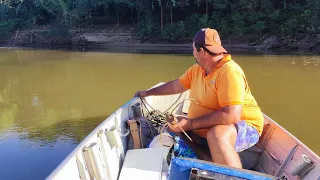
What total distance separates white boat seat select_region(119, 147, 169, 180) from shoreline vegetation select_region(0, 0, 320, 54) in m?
15.5

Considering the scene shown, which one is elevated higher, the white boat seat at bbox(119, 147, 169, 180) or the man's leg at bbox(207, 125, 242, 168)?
the man's leg at bbox(207, 125, 242, 168)

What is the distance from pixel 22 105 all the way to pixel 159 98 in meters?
4.19

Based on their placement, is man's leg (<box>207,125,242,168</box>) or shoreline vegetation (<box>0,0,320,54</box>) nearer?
man's leg (<box>207,125,242,168</box>)

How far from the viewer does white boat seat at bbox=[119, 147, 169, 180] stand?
115 inches

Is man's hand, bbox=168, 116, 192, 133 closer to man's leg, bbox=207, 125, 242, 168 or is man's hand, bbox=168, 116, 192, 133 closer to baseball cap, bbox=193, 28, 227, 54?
man's leg, bbox=207, 125, 242, 168

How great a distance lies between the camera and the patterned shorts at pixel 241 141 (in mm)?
2696

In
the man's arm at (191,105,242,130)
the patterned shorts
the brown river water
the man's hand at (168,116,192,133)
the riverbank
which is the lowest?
the brown river water

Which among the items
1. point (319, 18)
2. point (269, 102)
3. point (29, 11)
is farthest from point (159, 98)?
point (29, 11)

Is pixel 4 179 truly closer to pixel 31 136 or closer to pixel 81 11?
pixel 31 136

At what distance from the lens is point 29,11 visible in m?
29.1

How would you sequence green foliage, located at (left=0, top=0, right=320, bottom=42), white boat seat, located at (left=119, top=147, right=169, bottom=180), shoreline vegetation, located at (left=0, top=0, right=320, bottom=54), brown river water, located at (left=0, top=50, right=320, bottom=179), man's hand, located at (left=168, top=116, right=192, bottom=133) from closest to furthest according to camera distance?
man's hand, located at (left=168, top=116, right=192, bottom=133) < white boat seat, located at (left=119, top=147, right=169, bottom=180) < brown river water, located at (left=0, top=50, right=320, bottom=179) < shoreline vegetation, located at (left=0, top=0, right=320, bottom=54) < green foliage, located at (left=0, top=0, right=320, bottom=42)

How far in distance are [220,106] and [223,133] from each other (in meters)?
0.21

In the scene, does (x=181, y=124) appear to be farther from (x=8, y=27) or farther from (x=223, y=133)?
(x=8, y=27)

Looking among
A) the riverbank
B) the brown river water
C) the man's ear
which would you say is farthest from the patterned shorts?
the riverbank
